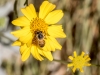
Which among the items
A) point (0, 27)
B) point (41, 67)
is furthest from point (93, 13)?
point (0, 27)

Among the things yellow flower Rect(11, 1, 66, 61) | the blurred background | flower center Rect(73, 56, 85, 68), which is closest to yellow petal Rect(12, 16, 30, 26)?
yellow flower Rect(11, 1, 66, 61)

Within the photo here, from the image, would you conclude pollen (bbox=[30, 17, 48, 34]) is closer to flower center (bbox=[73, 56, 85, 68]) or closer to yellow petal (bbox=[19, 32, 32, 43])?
yellow petal (bbox=[19, 32, 32, 43])

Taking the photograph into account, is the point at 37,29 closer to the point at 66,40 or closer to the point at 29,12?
the point at 29,12

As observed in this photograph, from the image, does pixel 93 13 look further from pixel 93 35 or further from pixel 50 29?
pixel 50 29

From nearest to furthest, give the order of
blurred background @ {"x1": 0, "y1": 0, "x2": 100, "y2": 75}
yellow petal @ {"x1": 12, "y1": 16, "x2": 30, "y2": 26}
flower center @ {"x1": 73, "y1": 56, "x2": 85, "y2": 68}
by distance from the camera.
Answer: yellow petal @ {"x1": 12, "y1": 16, "x2": 30, "y2": 26} < flower center @ {"x1": 73, "y1": 56, "x2": 85, "y2": 68} < blurred background @ {"x1": 0, "y1": 0, "x2": 100, "y2": 75}

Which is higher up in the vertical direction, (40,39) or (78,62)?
(40,39)

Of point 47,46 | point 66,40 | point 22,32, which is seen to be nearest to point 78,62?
point 47,46

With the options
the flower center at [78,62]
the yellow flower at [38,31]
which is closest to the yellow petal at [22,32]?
the yellow flower at [38,31]

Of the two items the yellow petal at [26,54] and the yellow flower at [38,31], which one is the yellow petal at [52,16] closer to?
the yellow flower at [38,31]
